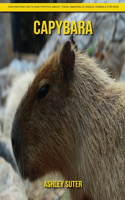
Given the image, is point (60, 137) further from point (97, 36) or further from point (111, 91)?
point (97, 36)

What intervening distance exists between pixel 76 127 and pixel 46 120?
6.4 inches

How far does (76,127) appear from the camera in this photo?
1.17m

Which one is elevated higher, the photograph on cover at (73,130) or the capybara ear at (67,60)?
the capybara ear at (67,60)

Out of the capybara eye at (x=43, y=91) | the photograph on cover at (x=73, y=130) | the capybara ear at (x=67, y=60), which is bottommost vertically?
the photograph on cover at (x=73, y=130)

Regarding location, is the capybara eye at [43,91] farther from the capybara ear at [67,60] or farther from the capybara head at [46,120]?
the capybara ear at [67,60]

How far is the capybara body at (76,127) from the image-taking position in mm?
1102

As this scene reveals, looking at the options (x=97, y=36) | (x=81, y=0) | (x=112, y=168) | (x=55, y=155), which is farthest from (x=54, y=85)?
(x=97, y=36)

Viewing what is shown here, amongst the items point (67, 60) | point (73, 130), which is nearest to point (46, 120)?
point (73, 130)

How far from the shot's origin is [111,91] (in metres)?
1.20

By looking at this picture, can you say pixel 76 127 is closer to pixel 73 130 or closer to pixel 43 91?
pixel 73 130

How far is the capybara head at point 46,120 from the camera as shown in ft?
3.74

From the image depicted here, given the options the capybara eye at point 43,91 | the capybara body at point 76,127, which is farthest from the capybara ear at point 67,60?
the capybara eye at point 43,91

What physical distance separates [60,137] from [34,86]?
308 mm

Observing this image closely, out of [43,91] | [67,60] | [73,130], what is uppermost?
[67,60]
